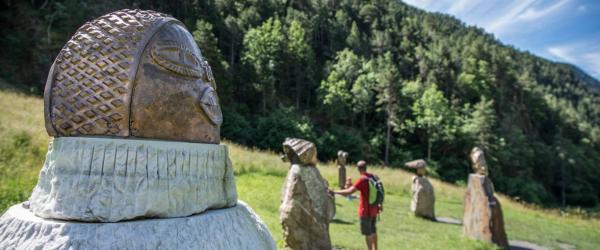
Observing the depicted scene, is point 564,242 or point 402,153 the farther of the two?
point 402,153

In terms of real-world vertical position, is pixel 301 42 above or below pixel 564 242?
above

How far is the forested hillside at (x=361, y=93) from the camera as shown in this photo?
31477mm

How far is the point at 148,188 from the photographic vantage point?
1950 millimetres

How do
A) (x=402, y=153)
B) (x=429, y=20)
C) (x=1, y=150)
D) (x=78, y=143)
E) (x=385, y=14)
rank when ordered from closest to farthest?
(x=78, y=143)
(x=1, y=150)
(x=402, y=153)
(x=385, y=14)
(x=429, y=20)

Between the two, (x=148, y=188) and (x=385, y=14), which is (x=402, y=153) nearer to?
(x=148, y=188)

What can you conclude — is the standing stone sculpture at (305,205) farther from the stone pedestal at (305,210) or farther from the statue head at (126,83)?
the statue head at (126,83)

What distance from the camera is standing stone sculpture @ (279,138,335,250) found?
670cm

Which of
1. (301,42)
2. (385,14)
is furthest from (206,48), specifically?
(385,14)

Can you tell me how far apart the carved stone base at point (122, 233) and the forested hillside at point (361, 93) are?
28.6m

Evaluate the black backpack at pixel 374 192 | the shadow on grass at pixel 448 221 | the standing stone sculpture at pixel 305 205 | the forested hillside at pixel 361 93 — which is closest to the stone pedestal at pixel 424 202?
the shadow on grass at pixel 448 221

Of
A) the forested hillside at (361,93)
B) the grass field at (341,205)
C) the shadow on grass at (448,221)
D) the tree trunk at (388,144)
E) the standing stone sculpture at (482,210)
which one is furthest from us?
the tree trunk at (388,144)

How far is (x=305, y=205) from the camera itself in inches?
265

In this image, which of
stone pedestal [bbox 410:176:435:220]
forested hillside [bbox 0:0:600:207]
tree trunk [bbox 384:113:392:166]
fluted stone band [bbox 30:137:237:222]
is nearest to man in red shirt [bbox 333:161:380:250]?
fluted stone band [bbox 30:137:237:222]

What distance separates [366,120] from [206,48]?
22.6 meters
